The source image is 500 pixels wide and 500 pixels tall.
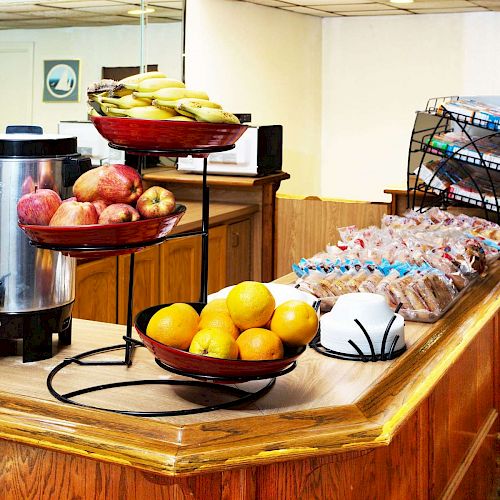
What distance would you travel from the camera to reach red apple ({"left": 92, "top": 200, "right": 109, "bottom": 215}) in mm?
1565

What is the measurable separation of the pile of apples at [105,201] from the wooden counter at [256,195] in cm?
309

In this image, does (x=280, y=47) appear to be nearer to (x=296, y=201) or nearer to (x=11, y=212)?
(x=296, y=201)

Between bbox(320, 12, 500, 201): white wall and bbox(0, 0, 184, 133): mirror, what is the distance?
2471mm

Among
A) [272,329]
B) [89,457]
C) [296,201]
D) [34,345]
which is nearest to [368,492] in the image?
[272,329]

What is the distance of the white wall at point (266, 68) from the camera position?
19.5ft

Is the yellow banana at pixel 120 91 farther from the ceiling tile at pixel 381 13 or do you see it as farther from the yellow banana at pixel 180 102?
the ceiling tile at pixel 381 13

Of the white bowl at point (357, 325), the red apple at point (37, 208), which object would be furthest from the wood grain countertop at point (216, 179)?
the red apple at point (37, 208)

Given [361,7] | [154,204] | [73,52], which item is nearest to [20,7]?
[73,52]

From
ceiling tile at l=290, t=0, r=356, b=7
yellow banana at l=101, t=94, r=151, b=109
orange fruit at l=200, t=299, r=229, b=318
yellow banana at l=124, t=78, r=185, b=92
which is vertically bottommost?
orange fruit at l=200, t=299, r=229, b=318

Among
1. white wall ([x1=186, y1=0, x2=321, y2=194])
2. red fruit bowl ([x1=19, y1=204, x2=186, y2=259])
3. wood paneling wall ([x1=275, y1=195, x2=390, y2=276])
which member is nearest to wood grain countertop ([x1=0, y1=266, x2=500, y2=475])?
red fruit bowl ([x1=19, y1=204, x2=186, y2=259])

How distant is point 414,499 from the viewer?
1.95 metres

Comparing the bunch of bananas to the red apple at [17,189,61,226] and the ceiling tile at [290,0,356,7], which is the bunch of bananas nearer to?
the red apple at [17,189,61,226]

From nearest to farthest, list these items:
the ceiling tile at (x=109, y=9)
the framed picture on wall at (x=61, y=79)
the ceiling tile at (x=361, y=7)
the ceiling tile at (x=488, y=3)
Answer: the ceiling tile at (x=109, y=9), the framed picture on wall at (x=61, y=79), the ceiling tile at (x=488, y=3), the ceiling tile at (x=361, y=7)

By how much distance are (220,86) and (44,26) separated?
128cm
